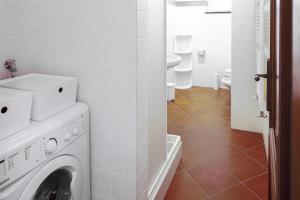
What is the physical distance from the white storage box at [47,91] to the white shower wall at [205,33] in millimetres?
3777

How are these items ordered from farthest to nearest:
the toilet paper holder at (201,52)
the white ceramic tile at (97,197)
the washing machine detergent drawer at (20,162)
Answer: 1. the toilet paper holder at (201,52)
2. the white ceramic tile at (97,197)
3. the washing machine detergent drawer at (20,162)

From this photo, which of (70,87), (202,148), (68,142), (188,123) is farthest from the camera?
(188,123)

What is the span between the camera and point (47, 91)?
1.27 meters

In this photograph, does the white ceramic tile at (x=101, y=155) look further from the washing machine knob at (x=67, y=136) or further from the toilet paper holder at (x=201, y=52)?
the toilet paper holder at (x=201, y=52)

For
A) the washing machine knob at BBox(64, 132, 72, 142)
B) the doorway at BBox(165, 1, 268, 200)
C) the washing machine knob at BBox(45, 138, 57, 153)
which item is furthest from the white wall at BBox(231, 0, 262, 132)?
the washing machine knob at BBox(45, 138, 57, 153)

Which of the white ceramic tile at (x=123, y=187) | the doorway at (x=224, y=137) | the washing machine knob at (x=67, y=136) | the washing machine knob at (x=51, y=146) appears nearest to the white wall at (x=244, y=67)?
the doorway at (x=224, y=137)

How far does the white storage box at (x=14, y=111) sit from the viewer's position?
3.44 ft

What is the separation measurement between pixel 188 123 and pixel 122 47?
7.63ft

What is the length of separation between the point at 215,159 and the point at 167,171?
67 centimetres

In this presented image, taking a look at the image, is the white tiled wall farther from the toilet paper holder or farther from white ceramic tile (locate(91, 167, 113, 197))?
the toilet paper holder

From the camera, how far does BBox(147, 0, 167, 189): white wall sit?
1.71 meters

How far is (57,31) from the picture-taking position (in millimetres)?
1509

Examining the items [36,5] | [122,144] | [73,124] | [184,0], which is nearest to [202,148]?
[122,144]

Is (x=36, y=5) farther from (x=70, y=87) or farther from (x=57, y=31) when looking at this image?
(x=70, y=87)
